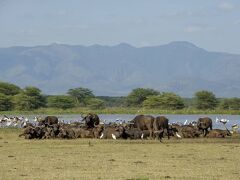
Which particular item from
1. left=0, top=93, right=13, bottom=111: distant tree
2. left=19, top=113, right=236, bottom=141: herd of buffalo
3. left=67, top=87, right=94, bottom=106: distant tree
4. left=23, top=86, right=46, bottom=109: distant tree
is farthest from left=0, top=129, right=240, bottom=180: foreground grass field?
left=67, top=87, right=94, bottom=106: distant tree

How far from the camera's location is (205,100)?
108375 millimetres

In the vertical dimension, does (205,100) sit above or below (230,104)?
above

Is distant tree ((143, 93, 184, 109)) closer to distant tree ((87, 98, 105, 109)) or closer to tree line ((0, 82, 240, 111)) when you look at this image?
tree line ((0, 82, 240, 111))

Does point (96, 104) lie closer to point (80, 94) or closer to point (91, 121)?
point (80, 94)

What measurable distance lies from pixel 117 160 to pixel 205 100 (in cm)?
8530

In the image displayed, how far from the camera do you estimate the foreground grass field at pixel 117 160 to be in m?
20.0

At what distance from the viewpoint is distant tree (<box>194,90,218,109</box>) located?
107m

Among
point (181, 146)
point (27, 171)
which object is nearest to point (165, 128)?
point (181, 146)

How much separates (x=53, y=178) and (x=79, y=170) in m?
2.02

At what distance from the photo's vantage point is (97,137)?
38.3m

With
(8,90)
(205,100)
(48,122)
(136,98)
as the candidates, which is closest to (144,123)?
(48,122)

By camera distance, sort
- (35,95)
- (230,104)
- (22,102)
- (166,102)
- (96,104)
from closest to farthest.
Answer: (22,102) → (166,102) → (35,95) → (230,104) → (96,104)

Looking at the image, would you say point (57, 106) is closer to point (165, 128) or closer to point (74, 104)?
point (74, 104)

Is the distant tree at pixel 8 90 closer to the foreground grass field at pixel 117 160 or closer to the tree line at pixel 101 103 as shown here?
the tree line at pixel 101 103
